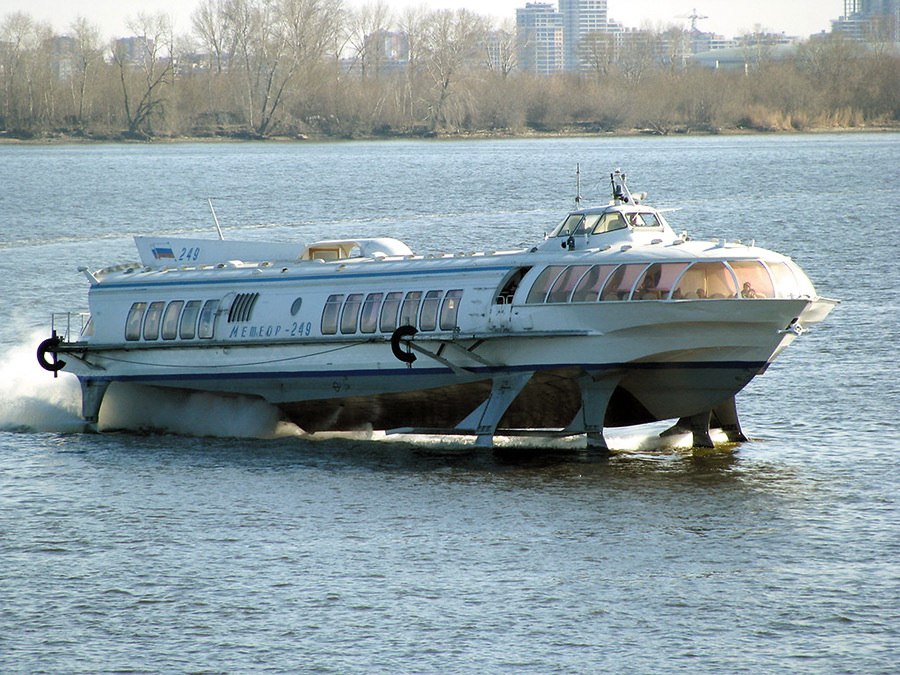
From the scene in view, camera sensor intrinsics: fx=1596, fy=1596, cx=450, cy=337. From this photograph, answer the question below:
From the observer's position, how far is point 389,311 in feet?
118

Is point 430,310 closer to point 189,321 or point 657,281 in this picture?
point 657,281

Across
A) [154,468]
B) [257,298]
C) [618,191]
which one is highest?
[618,191]

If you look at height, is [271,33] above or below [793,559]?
above

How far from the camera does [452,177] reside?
419ft

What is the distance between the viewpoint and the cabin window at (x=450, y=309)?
35062mm

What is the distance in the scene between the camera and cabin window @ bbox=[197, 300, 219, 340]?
38375mm

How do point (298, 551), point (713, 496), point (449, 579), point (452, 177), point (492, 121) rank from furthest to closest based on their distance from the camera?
1. point (492, 121)
2. point (452, 177)
3. point (713, 496)
4. point (298, 551)
5. point (449, 579)

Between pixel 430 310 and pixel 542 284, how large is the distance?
2.78 metres

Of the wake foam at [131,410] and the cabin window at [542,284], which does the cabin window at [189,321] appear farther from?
the cabin window at [542,284]

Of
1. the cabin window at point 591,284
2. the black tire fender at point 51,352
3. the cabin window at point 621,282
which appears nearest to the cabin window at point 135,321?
the black tire fender at point 51,352

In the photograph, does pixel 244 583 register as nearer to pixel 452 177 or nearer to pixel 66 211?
pixel 66 211

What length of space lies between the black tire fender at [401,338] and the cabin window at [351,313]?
1.45m

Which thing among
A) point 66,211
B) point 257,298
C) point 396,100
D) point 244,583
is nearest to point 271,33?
point 396,100

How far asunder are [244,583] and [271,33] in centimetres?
17824
